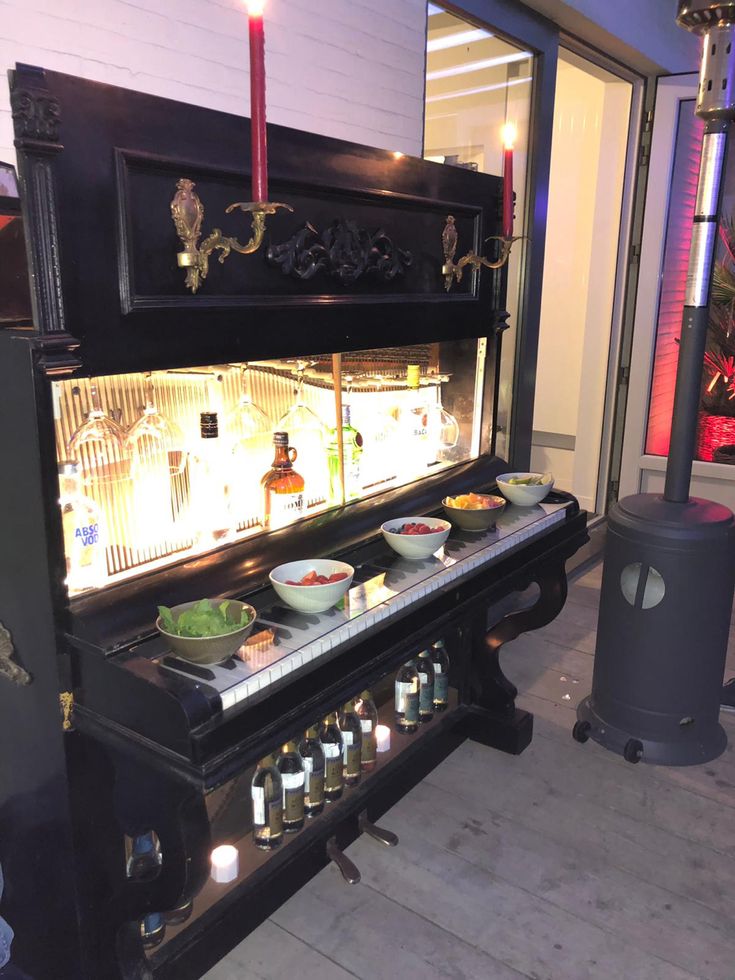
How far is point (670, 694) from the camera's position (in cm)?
259

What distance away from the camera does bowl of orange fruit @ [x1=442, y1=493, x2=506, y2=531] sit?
208cm

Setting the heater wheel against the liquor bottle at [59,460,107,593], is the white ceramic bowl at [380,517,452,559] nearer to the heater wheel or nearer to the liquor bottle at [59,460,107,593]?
A: the liquor bottle at [59,460,107,593]

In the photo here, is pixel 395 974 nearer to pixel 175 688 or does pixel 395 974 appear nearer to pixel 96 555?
pixel 175 688

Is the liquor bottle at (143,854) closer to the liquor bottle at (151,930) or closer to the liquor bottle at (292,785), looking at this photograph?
the liquor bottle at (151,930)

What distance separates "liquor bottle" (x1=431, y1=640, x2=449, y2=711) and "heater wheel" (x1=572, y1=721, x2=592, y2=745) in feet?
1.57

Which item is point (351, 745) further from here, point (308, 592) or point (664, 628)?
point (664, 628)

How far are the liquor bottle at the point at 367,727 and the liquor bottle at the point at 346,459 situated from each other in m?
0.62

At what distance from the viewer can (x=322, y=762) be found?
82.4 inches

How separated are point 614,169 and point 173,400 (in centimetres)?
Result: 370

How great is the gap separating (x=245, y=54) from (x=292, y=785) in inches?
72.0

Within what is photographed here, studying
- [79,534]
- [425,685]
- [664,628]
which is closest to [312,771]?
[425,685]

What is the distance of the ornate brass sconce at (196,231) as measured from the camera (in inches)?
52.4

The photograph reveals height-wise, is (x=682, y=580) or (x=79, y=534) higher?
(x=79, y=534)

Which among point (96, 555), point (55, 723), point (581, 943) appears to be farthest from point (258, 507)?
point (581, 943)
